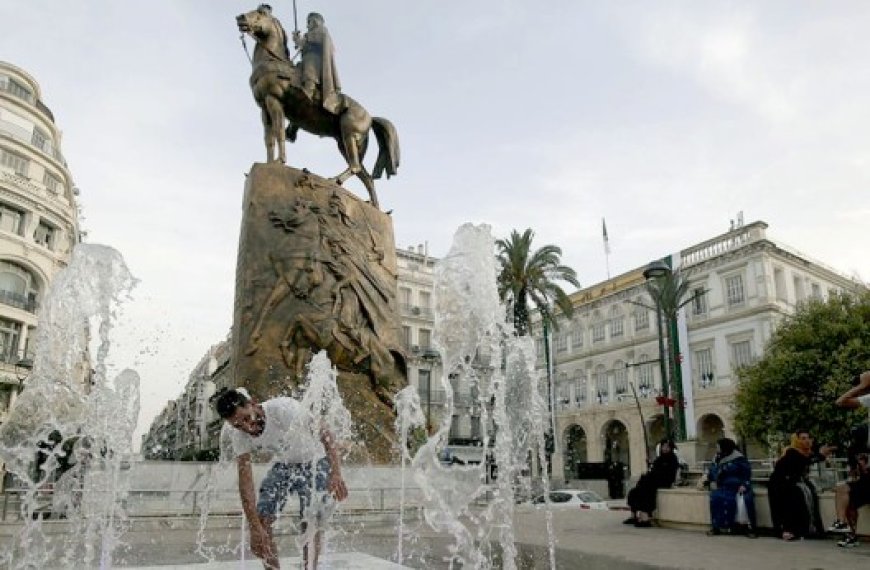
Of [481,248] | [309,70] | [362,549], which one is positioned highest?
[309,70]

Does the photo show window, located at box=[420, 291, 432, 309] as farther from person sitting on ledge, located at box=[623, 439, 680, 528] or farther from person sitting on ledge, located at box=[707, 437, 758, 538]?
person sitting on ledge, located at box=[707, 437, 758, 538]

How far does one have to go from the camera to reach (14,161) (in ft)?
124

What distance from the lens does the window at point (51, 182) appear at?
1572 inches

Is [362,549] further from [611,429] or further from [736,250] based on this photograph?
[611,429]

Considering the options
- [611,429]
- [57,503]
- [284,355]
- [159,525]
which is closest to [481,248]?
[284,355]

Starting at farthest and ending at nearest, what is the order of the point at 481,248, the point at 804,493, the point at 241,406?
the point at 481,248 < the point at 804,493 < the point at 241,406

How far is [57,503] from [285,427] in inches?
306

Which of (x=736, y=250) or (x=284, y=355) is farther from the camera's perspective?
(x=736, y=250)

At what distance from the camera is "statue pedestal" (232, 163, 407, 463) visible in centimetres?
1057

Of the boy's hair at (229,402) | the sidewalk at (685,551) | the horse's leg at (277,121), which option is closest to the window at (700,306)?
the horse's leg at (277,121)

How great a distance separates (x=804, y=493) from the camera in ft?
25.1

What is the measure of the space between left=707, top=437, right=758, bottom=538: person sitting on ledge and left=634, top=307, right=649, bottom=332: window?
114 ft

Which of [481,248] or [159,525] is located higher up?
[481,248]

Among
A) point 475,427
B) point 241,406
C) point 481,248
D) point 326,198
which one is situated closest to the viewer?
point 241,406
